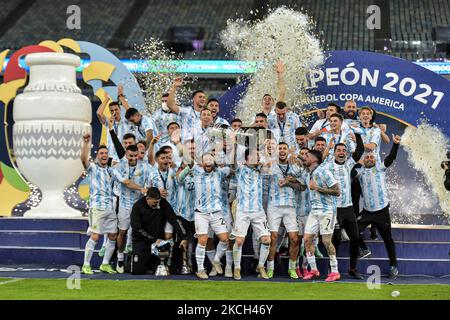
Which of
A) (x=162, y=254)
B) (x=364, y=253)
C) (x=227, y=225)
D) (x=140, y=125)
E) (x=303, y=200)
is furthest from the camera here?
(x=140, y=125)

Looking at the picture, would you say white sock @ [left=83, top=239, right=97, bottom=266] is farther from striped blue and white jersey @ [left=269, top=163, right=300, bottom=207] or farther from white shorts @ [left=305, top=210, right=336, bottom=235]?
white shorts @ [left=305, top=210, right=336, bottom=235]

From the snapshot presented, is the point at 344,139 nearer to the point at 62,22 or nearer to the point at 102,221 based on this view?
the point at 102,221

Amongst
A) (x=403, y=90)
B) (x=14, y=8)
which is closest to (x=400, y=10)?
(x=14, y=8)

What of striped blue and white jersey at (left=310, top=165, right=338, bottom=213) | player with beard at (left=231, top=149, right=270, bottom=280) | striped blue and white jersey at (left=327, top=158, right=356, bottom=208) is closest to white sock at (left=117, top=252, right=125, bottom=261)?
player with beard at (left=231, top=149, right=270, bottom=280)

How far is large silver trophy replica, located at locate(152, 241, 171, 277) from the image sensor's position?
9.12 m

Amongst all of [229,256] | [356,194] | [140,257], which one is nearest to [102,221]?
[140,257]

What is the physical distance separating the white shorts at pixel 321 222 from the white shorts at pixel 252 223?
0.43 meters

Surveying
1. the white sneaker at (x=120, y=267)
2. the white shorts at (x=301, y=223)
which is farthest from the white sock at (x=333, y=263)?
the white sneaker at (x=120, y=267)

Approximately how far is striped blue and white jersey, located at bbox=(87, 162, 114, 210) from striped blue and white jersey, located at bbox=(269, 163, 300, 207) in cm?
170

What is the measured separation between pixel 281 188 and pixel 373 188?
980mm

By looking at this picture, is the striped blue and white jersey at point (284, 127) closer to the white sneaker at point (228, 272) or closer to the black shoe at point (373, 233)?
the black shoe at point (373, 233)

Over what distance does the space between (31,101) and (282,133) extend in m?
3.99

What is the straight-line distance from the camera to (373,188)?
9.38 meters

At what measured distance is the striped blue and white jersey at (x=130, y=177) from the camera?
9.45 meters
